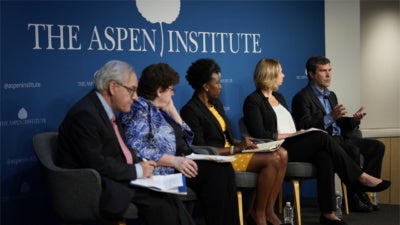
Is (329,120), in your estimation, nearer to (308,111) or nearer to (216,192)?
(308,111)

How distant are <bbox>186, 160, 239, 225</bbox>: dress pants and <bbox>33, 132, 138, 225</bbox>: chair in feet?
2.61

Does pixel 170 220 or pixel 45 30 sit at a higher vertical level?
pixel 45 30

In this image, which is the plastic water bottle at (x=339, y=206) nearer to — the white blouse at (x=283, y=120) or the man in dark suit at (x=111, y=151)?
the white blouse at (x=283, y=120)

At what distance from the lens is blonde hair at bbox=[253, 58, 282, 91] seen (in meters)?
5.85

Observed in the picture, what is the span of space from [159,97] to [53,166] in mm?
995

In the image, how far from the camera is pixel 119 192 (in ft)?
12.7

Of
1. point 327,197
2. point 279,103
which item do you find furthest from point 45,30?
point 327,197

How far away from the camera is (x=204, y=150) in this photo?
5.05 meters

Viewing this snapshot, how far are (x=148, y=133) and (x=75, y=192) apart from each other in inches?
29.4

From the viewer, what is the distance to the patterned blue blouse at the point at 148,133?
4.40 m

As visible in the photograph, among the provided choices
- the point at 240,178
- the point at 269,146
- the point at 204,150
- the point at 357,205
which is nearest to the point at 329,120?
the point at 357,205

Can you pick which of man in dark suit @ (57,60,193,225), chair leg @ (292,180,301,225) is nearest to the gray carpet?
chair leg @ (292,180,301,225)

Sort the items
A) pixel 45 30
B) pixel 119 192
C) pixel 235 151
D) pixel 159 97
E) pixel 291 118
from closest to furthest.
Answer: pixel 119 192 → pixel 159 97 → pixel 45 30 → pixel 235 151 → pixel 291 118

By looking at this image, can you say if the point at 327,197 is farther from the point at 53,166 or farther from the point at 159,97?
the point at 53,166
